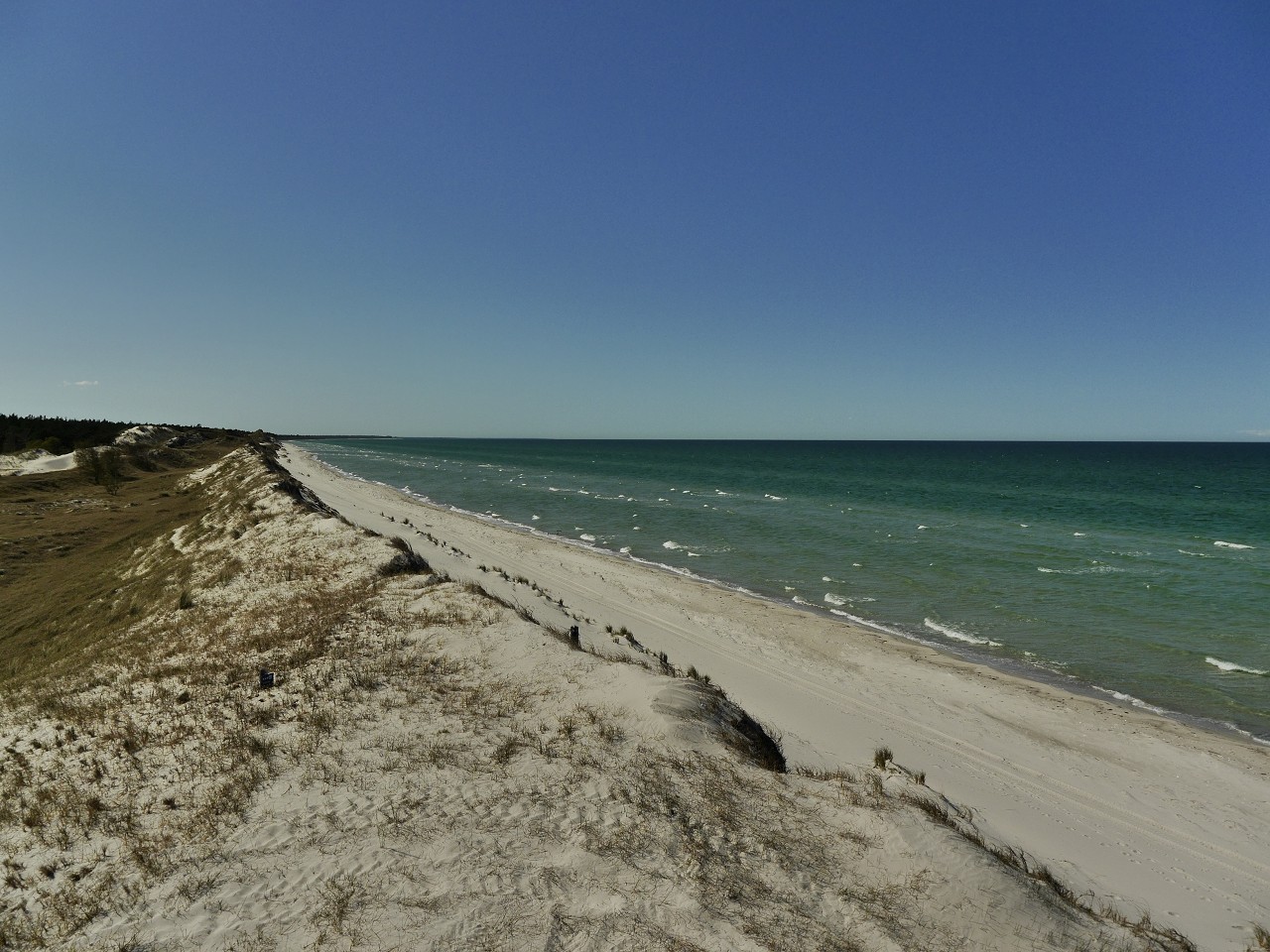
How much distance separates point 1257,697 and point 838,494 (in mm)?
49343

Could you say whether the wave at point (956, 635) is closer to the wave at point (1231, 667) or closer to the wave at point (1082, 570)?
the wave at point (1231, 667)

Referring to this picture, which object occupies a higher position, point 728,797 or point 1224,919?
point 728,797

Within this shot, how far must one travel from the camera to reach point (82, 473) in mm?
50219

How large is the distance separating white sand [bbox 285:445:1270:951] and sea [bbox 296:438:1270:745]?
236 cm

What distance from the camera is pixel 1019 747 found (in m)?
13.1

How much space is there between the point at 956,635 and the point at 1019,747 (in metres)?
8.21

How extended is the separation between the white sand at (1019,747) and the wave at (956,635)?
2.22 metres

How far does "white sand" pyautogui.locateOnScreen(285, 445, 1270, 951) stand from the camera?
29.5 ft

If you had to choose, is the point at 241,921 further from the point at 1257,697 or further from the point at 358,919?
the point at 1257,697

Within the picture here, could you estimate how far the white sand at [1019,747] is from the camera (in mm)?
8992

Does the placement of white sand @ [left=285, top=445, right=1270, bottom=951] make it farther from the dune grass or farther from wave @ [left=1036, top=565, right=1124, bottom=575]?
wave @ [left=1036, top=565, right=1124, bottom=575]

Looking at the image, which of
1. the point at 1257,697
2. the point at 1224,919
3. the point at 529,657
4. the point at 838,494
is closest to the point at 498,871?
the point at 529,657

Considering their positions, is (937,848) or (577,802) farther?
(577,802)

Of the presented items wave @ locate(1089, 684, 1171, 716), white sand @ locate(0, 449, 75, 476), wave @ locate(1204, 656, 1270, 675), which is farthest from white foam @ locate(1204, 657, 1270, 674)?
white sand @ locate(0, 449, 75, 476)
